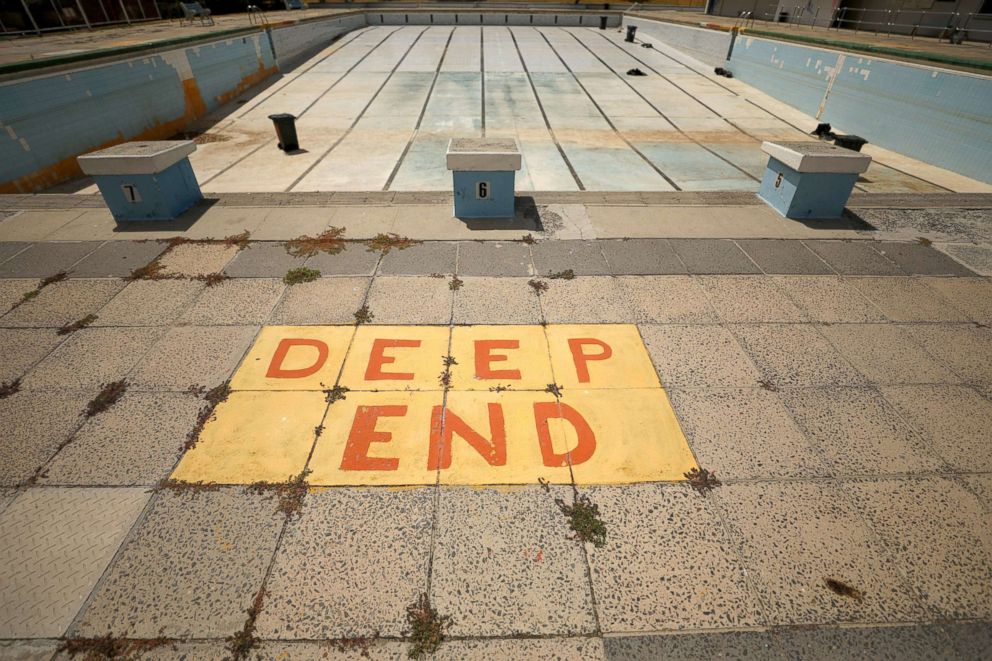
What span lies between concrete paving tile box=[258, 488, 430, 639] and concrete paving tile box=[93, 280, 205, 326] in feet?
12.3

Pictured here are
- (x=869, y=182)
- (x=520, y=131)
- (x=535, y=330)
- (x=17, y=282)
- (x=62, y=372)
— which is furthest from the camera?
(x=520, y=131)

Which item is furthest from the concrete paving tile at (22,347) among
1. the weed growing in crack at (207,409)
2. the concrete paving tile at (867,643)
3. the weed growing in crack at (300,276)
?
the concrete paving tile at (867,643)

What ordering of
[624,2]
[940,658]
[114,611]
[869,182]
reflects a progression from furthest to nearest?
[624,2], [869,182], [114,611], [940,658]

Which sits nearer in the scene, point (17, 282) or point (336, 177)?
point (17, 282)

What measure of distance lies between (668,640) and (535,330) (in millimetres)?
3312

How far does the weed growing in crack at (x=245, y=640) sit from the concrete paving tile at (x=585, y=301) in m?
4.03

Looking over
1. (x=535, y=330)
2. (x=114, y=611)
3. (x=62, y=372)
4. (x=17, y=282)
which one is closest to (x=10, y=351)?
(x=62, y=372)

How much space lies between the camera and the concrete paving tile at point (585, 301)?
18.4 feet

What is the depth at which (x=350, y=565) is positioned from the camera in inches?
126

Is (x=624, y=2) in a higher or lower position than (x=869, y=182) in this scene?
higher

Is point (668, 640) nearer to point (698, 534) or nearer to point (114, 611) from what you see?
point (698, 534)

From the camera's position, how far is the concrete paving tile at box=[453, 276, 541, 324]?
18.3ft

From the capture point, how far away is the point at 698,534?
340cm

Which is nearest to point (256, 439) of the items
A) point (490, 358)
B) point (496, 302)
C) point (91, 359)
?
point (490, 358)
